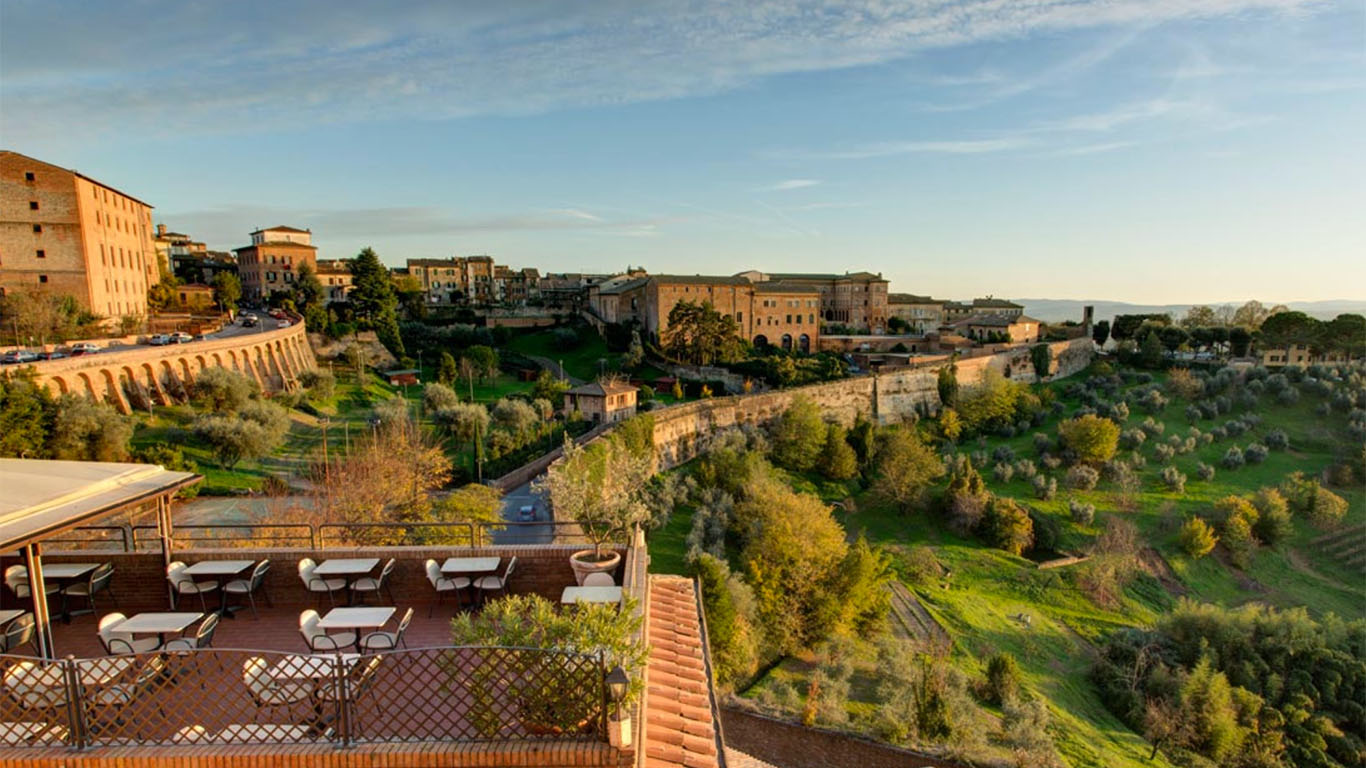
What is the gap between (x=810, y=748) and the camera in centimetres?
1402

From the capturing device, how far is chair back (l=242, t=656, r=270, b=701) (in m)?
4.39

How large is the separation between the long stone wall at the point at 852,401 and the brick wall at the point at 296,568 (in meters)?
23.2

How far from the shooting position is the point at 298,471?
25922 millimetres

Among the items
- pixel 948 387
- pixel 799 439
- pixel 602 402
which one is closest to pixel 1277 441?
pixel 948 387

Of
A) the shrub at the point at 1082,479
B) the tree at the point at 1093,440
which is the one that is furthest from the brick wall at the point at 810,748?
the tree at the point at 1093,440

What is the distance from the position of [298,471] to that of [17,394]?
27.4ft

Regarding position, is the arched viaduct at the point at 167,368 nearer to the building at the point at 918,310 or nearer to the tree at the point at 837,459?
the tree at the point at 837,459

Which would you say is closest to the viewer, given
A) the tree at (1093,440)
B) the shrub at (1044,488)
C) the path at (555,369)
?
the shrub at (1044,488)

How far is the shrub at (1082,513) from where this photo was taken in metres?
29.4

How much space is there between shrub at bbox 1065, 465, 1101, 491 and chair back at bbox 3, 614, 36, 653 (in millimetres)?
36901

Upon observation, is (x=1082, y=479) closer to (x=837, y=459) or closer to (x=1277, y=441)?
(x=837, y=459)

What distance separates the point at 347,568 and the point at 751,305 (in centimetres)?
5304

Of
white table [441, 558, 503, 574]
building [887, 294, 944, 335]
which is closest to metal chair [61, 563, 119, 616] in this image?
white table [441, 558, 503, 574]

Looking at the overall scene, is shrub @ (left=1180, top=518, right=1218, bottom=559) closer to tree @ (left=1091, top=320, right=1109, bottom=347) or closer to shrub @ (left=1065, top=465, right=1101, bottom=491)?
shrub @ (left=1065, top=465, right=1101, bottom=491)
